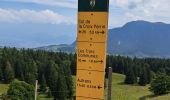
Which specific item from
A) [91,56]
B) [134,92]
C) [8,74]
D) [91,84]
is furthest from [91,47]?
[8,74]

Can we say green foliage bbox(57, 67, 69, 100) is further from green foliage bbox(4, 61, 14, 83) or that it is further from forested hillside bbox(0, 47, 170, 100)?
green foliage bbox(4, 61, 14, 83)

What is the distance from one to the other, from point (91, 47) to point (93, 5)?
662 mm

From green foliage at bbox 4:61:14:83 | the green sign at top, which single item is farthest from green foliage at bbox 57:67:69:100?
the green sign at top

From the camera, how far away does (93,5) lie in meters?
7.53

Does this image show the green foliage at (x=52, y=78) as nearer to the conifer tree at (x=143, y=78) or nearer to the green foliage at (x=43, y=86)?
the green foliage at (x=43, y=86)

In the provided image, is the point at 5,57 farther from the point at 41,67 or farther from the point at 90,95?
the point at 90,95

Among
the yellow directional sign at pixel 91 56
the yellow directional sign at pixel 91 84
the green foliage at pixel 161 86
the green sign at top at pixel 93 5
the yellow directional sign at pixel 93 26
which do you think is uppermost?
the green sign at top at pixel 93 5

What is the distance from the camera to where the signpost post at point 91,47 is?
7535mm

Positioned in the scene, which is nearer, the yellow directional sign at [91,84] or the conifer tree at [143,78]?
the yellow directional sign at [91,84]

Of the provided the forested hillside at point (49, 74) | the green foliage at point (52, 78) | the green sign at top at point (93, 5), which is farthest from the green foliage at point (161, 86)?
the green sign at top at point (93, 5)

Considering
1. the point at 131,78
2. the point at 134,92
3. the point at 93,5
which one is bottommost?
the point at 134,92

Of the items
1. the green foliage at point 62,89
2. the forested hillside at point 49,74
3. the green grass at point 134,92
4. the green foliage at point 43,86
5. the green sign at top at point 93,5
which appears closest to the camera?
the green sign at top at point 93,5

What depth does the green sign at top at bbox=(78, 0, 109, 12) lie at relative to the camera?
746 cm

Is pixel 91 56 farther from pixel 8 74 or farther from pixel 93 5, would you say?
pixel 8 74
